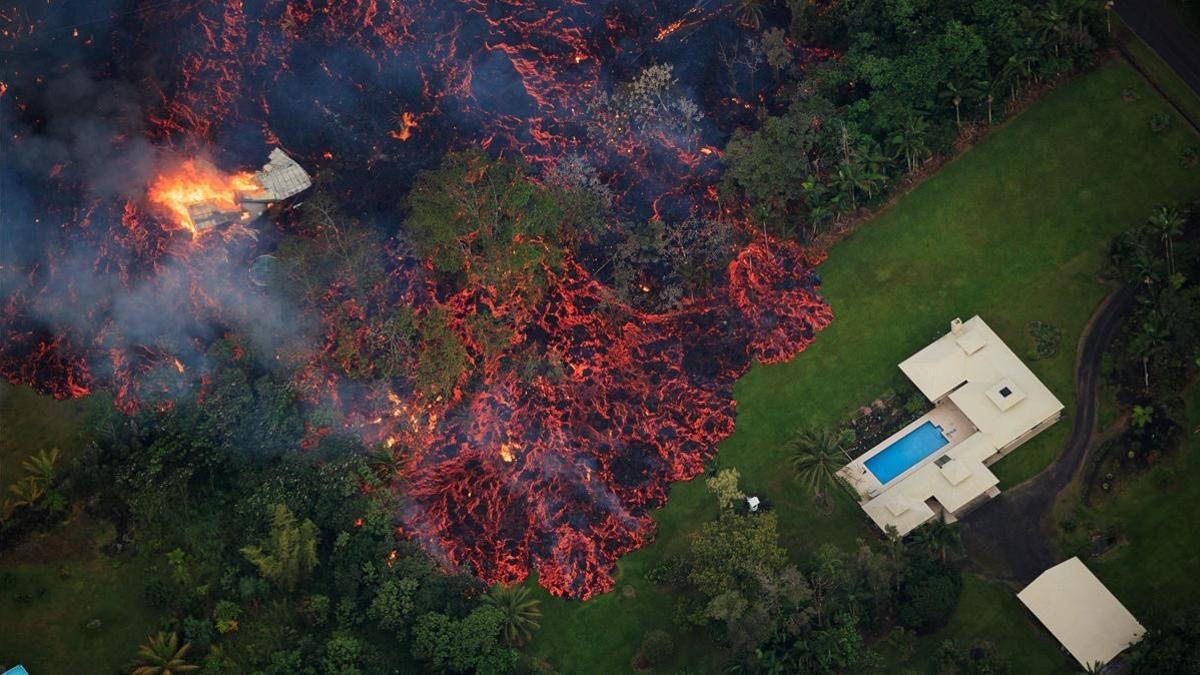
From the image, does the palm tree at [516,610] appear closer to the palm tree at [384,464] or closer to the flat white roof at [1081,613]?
Answer: the palm tree at [384,464]

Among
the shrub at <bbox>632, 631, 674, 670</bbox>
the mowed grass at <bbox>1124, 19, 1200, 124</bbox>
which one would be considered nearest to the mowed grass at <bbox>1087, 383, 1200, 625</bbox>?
the mowed grass at <bbox>1124, 19, 1200, 124</bbox>

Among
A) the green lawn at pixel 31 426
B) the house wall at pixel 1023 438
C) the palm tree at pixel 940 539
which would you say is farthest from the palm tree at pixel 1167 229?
the green lawn at pixel 31 426

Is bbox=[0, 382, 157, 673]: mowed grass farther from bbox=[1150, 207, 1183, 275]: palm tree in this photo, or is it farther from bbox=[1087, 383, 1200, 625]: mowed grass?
bbox=[1150, 207, 1183, 275]: palm tree

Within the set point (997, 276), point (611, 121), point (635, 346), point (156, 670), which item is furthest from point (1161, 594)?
point (156, 670)

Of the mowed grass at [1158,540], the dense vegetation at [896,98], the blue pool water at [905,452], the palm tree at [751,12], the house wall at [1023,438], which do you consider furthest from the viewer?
the palm tree at [751,12]

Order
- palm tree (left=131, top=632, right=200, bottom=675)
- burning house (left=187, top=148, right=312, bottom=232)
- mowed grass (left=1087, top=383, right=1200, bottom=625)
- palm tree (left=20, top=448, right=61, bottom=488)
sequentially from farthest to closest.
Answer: burning house (left=187, top=148, right=312, bottom=232) < palm tree (left=20, top=448, right=61, bottom=488) < mowed grass (left=1087, top=383, right=1200, bottom=625) < palm tree (left=131, top=632, right=200, bottom=675)

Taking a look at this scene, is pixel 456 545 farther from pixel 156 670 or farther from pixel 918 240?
pixel 918 240

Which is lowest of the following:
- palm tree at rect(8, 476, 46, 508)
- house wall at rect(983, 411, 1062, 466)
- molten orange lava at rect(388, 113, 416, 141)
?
palm tree at rect(8, 476, 46, 508)
